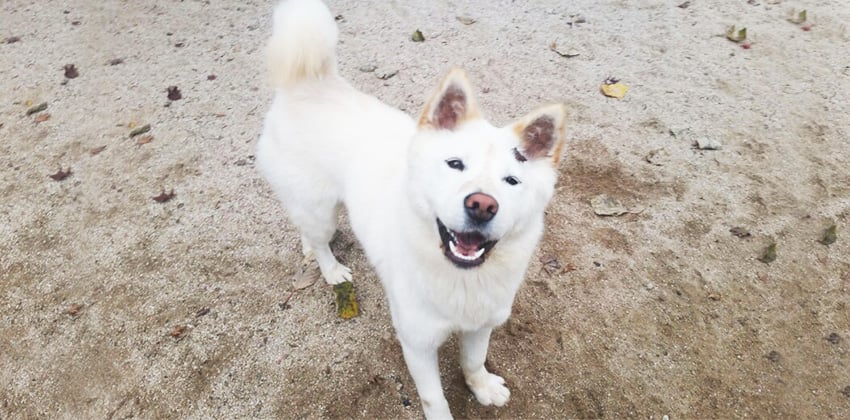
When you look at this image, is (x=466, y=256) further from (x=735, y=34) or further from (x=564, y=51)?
(x=735, y=34)

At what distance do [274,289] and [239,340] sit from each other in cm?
33

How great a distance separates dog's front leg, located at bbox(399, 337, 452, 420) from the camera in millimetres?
1905

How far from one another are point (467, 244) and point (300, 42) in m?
1.20

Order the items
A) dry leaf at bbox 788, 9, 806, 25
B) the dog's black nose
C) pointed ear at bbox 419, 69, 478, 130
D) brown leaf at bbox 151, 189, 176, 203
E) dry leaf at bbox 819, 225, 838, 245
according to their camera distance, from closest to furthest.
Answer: the dog's black nose → pointed ear at bbox 419, 69, 478, 130 → dry leaf at bbox 819, 225, 838, 245 → brown leaf at bbox 151, 189, 176, 203 → dry leaf at bbox 788, 9, 806, 25

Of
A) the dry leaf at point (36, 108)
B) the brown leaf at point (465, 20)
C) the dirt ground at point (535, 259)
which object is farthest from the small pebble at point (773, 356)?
the dry leaf at point (36, 108)

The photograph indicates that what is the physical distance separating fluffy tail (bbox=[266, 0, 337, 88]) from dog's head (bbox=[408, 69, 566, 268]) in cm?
77

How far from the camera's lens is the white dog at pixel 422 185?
Result: 5.18 feet

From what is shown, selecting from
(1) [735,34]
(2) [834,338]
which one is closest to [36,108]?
(2) [834,338]

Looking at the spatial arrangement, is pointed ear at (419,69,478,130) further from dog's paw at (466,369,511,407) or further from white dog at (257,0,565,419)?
dog's paw at (466,369,511,407)

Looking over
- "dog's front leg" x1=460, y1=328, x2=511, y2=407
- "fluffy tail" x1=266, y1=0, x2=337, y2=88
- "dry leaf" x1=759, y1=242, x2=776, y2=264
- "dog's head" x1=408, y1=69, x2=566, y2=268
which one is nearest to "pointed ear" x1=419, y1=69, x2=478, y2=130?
"dog's head" x1=408, y1=69, x2=566, y2=268

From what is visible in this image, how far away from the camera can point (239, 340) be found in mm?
2574

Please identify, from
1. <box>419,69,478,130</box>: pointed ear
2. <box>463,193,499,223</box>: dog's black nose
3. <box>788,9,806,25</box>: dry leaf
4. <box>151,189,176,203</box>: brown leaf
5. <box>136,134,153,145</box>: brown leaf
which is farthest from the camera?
<box>788,9,806,25</box>: dry leaf

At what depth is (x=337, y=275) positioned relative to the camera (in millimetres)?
2781

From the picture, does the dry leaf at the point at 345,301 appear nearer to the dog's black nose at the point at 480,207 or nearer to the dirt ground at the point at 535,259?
the dirt ground at the point at 535,259
